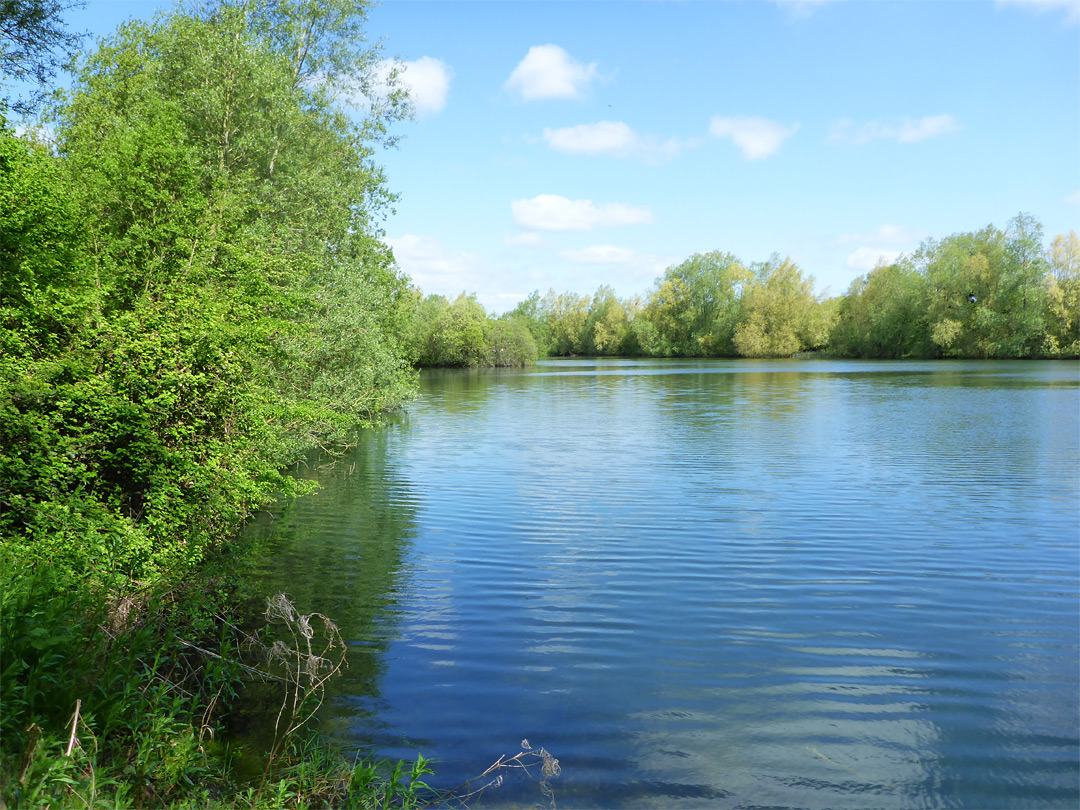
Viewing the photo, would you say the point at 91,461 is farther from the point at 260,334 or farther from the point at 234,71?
the point at 234,71

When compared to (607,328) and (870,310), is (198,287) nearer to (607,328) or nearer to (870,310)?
(870,310)

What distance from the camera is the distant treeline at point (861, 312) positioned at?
98438mm

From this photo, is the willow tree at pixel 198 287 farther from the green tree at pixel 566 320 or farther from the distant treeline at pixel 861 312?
the green tree at pixel 566 320

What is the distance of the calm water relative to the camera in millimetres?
7238

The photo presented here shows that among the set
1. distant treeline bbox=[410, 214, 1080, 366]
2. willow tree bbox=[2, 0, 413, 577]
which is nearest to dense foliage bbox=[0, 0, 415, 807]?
willow tree bbox=[2, 0, 413, 577]

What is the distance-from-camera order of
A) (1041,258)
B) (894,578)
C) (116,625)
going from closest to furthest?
(116,625), (894,578), (1041,258)

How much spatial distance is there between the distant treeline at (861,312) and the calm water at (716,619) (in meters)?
71.8

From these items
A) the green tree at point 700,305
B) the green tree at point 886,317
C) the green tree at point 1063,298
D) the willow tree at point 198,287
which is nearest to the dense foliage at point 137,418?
the willow tree at point 198,287

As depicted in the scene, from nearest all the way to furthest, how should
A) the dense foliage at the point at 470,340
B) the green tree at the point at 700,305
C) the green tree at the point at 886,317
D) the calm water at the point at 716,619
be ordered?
the calm water at the point at 716,619
the dense foliage at the point at 470,340
the green tree at the point at 886,317
the green tree at the point at 700,305

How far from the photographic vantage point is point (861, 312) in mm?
125125

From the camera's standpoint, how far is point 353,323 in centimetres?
2442

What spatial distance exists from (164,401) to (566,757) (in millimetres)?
7810

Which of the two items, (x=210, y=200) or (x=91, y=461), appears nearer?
(x=91, y=461)

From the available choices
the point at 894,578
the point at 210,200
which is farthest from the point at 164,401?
the point at 894,578
